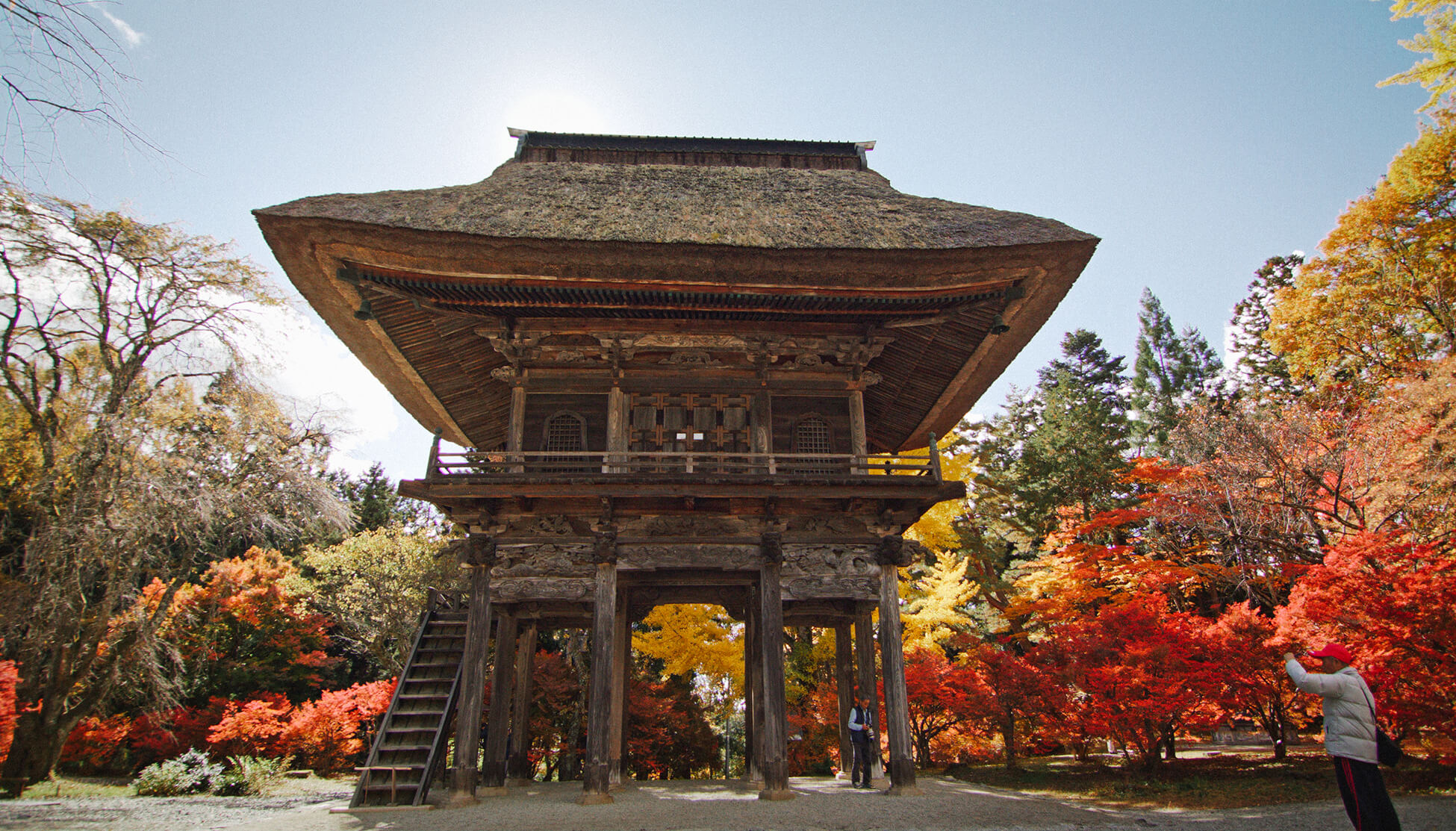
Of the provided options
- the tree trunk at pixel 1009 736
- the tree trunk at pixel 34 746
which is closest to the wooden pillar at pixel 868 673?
the tree trunk at pixel 1009 736

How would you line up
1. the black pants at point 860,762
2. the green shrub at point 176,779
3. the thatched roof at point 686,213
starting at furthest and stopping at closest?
1. the green shrub at point 176,779
2. the black pants at point 860,762
3. the thatched roof at point 686,213

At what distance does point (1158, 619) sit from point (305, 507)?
20335mm

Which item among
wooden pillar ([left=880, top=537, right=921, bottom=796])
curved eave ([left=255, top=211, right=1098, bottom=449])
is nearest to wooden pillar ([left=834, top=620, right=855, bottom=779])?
wooden pillar ([left=880, top=537, right=921, bottom=796])

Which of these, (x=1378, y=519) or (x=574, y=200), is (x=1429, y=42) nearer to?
(x=1378, y=519)

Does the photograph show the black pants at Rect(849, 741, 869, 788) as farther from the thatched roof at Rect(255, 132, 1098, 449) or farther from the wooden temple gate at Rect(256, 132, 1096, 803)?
the thatched roof at Rect(255, 132, 1098, 449)

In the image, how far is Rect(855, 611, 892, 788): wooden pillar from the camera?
11.0 metres

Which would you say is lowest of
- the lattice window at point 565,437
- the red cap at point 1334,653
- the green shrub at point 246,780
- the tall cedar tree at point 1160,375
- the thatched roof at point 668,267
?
the green shrub at point 246,780

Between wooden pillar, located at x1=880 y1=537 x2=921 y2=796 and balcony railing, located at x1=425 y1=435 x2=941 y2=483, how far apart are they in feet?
4.04

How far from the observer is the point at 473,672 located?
973 cm

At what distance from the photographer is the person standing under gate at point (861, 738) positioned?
36.5 ft

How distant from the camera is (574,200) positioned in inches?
437

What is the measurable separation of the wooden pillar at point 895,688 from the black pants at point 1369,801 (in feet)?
17.1

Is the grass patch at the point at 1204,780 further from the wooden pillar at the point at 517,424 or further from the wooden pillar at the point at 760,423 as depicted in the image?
the wooden pillar at the point at 517,424

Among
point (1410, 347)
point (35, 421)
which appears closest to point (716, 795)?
point (35, 421)
